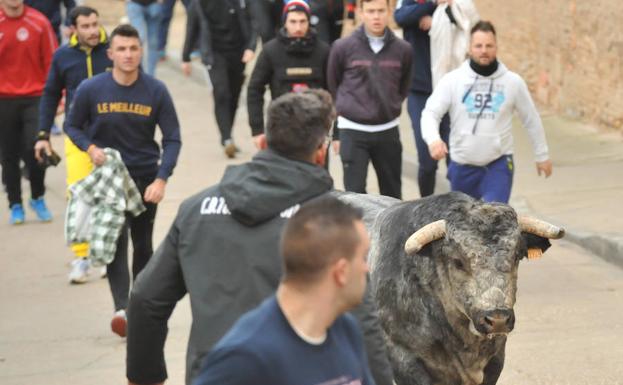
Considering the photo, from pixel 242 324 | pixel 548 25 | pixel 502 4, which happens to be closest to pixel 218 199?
pixel 242 324

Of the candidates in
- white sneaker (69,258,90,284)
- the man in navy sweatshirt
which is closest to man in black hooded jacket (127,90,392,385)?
the man in navy sweatshirt

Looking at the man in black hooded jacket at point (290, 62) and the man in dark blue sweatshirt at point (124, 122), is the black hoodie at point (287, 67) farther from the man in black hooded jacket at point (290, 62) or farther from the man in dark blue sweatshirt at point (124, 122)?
the man in dark blue sweatshirt at point (124, 122)

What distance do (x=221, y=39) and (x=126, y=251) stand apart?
22.5 feet

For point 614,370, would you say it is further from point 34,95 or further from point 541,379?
point 34,95

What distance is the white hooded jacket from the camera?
9.62 m

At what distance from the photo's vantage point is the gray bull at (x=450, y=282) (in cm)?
658

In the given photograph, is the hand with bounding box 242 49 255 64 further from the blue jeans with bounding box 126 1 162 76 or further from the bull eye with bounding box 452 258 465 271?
the bull eye with bounding box 452 258 465 271

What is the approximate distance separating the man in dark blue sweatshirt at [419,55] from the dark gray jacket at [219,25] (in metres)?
3.63

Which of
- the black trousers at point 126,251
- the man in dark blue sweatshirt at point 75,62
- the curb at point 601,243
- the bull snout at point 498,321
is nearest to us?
the bull snout at point 498,321

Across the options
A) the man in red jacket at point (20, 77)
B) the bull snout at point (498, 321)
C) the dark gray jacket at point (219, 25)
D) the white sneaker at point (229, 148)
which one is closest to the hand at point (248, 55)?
the dark gray jacket at point (219, 25)

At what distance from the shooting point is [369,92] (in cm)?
1068

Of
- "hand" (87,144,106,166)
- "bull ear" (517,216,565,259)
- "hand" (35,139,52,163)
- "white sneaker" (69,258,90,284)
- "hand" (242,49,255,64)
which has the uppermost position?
"bull ear" (517,216,565,259)

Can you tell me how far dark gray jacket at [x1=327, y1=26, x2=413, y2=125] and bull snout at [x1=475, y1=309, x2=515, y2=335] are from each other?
4321 mm

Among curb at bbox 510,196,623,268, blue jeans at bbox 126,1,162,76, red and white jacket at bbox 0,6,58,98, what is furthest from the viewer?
blue jeans at bbox 126,1,162,76
